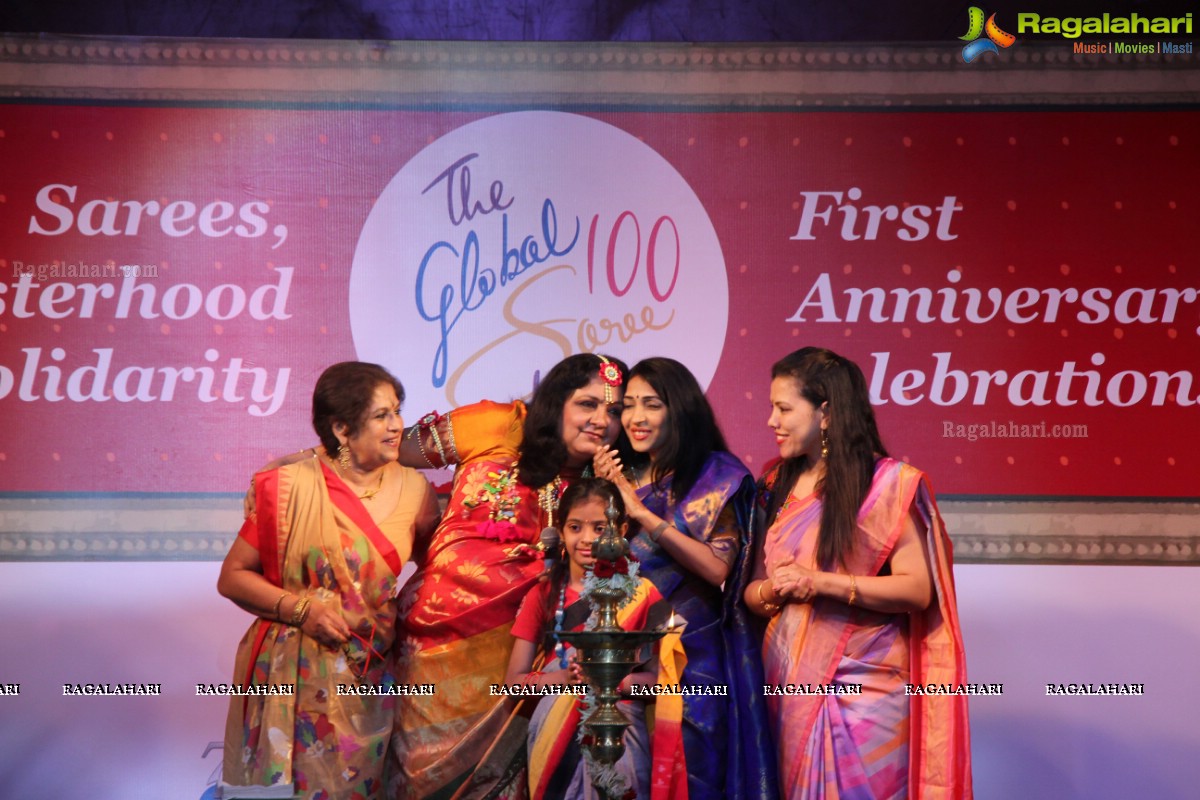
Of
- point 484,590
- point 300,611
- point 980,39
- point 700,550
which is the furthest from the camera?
point 980,39

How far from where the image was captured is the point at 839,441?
12.3 ft

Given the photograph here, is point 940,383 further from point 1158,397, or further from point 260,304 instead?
point 260,304

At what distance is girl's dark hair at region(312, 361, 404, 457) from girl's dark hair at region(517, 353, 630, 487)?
0.41 m

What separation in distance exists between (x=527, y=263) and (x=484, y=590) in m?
1.36

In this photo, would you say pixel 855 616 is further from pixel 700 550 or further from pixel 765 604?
pixel 700 550

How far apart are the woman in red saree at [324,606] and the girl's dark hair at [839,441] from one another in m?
1.19

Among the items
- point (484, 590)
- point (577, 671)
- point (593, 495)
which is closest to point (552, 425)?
point (593, 495)

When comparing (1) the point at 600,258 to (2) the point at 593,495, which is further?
(1) the point at 600,258

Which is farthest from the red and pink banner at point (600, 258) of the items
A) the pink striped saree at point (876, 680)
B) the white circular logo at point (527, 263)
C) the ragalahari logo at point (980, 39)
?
the pink striped saree at point (876, 680)

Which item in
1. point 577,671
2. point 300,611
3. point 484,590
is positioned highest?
point 484,590

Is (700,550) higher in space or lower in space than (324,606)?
higher

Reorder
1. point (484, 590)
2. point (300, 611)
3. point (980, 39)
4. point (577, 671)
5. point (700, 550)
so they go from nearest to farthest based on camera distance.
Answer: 1. point (577, 671)
2. point (700, 550)
3. point (300, 611)
4. point (484, 590)
5. point (980, 39)

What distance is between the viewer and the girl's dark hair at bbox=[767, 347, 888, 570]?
12.1 ft

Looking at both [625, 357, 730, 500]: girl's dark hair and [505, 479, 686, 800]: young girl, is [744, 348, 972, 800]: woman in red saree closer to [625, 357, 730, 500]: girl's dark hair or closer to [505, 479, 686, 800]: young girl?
[625, 357, 730, 500]: girl's dark hair
